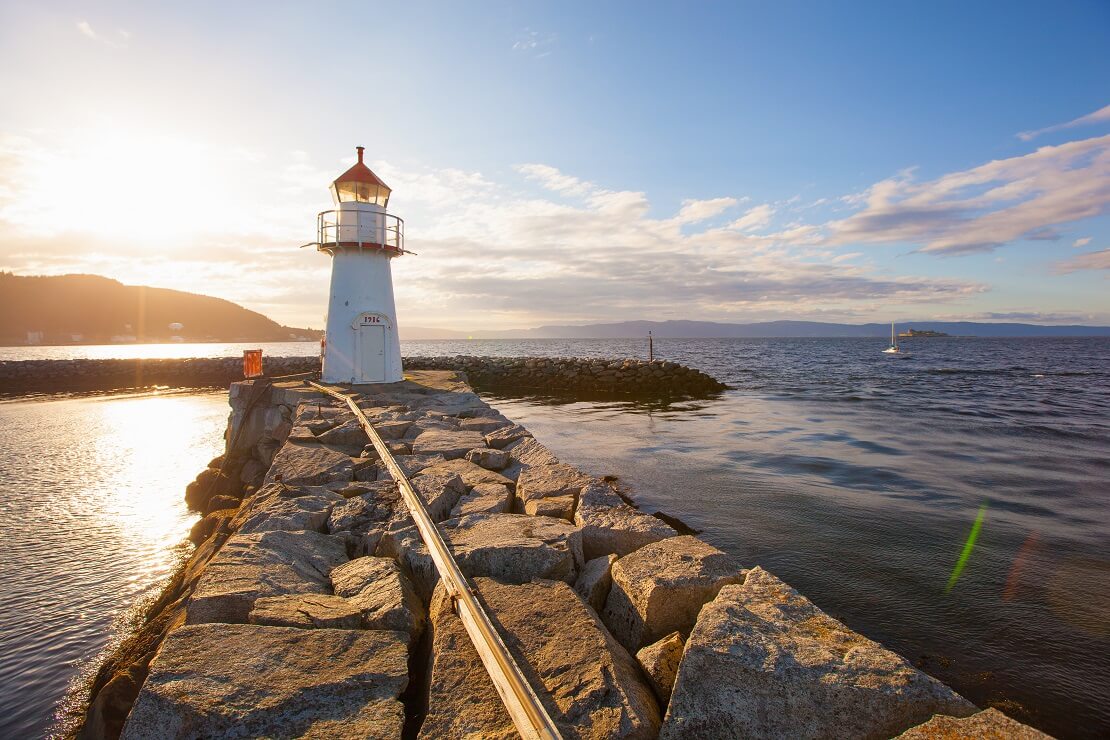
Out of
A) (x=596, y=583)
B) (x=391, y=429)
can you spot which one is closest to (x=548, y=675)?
(x=596, y=583)

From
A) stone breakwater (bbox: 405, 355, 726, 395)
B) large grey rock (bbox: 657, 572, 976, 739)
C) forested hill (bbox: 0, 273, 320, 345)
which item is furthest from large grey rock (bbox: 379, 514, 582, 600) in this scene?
forested hill (bbox: 0, 273, 320, 345)

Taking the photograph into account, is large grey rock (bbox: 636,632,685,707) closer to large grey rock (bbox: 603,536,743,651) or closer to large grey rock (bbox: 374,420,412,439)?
large grey rock (bbox: 603,536,743,651)

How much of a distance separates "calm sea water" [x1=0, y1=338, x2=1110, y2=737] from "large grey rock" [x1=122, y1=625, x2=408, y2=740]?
270 cm

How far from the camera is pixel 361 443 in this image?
7285 mm

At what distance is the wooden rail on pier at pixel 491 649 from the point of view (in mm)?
1934

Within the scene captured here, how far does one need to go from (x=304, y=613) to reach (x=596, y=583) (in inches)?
65.6

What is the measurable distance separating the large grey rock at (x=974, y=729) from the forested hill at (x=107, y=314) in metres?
151

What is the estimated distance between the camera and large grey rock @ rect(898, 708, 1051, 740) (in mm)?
1789

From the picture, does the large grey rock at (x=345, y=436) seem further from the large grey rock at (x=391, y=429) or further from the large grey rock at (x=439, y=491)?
the large grey rock at (x=439, y=491)

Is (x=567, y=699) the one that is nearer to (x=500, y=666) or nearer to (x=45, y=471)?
(x=500, y=666)

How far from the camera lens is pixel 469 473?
5539 mm

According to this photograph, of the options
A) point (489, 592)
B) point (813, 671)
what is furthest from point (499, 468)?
point (813, 671)

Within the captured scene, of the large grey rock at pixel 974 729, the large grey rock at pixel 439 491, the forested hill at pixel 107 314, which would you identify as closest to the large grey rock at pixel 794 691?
the large grey rock at pixel 974 729

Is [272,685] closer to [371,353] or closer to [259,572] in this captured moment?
[259,572]
